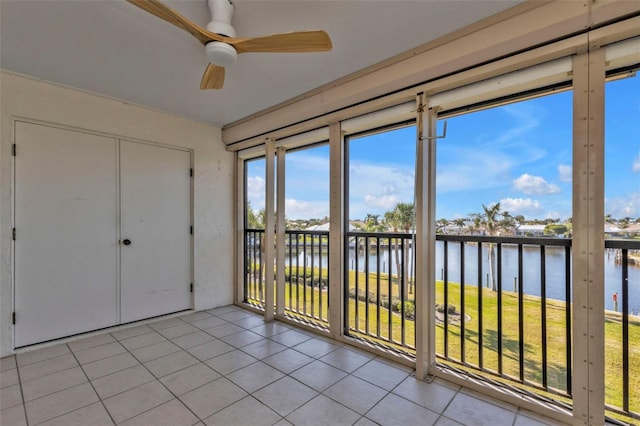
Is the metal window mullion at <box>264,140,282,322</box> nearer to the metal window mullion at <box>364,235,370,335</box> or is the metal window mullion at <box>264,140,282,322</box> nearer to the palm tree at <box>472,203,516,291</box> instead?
the metal window mullion at <box>364,235,370,335</box>

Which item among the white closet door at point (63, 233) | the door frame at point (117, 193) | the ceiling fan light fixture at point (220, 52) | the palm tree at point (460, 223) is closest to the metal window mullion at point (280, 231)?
the door frame at point (117, 193)

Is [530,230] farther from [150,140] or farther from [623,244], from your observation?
[150,140]

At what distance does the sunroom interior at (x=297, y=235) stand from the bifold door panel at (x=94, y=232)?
2 cm

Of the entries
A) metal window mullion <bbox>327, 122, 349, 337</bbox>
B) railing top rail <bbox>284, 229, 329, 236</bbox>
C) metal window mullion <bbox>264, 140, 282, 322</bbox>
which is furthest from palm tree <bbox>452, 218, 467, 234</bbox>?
metal window mullion <bbox>264, 140, 282, 322</bbox>

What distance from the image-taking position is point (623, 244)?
4.96ft

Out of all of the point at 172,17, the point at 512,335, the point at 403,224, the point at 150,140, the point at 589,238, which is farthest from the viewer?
the point at 150,140

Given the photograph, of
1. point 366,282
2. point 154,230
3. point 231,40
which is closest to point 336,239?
point 366,282

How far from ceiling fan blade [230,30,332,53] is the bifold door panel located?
2.23m

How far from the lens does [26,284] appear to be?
8.13 feet

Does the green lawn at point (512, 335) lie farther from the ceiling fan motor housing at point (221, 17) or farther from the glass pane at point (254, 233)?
the ceiling fan motor housing at point (221, 17)

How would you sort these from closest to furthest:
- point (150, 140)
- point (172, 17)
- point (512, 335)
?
point (172, 17) → point (512, 335) → point (150, 140)

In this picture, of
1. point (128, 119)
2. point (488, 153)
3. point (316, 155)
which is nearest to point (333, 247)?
point (316, 155)

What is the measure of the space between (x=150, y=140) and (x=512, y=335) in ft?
13.2

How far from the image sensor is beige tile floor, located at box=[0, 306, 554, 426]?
5.39ft
